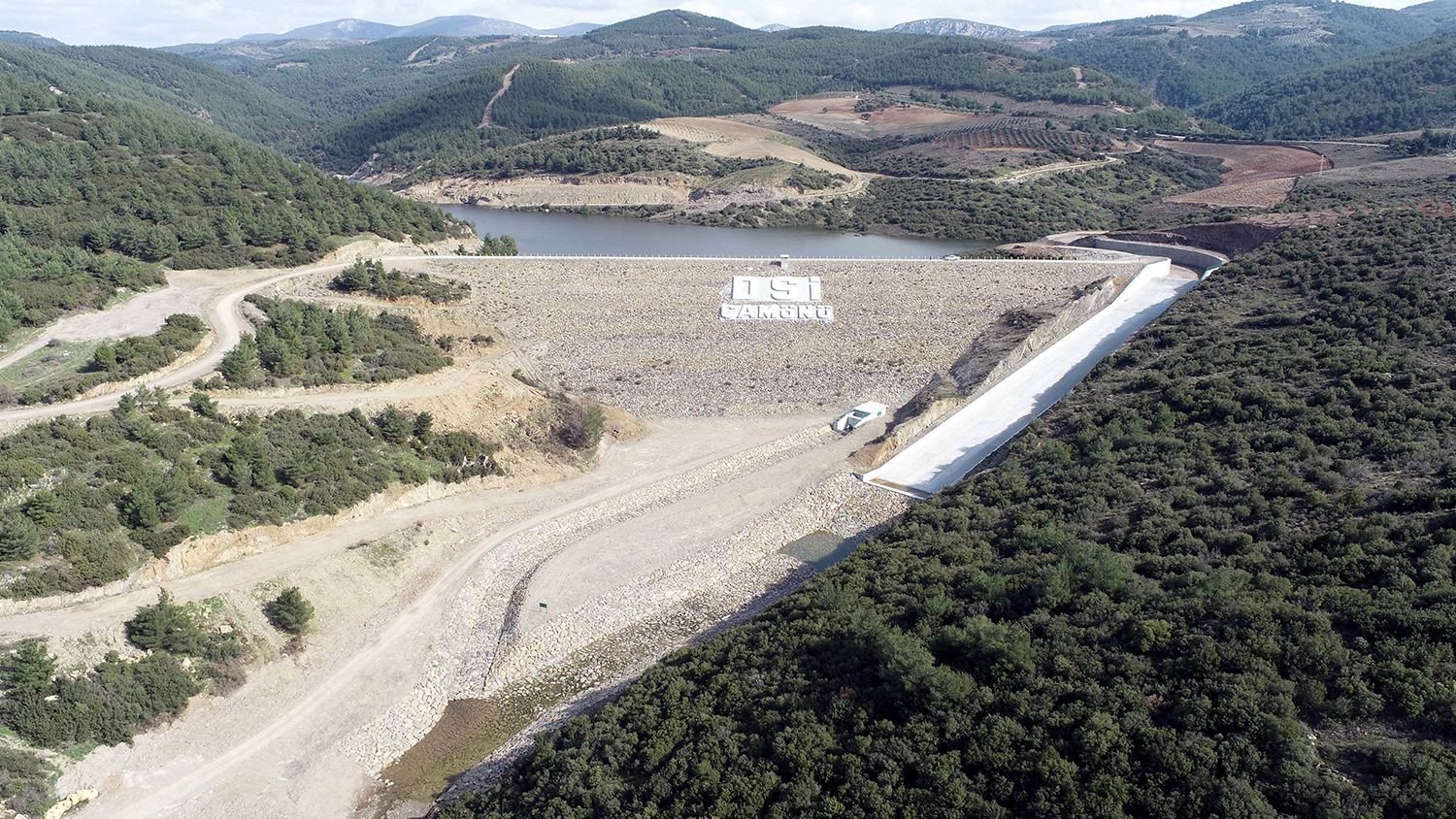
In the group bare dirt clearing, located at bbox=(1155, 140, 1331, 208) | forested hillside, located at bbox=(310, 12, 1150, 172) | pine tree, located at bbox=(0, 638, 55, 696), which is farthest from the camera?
forested hillside, located at bbox=(310, 12, 1150, 172)

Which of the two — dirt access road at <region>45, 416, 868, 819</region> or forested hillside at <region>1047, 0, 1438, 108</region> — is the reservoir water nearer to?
dirt access road at <region>45, 416, 868, 819</region>

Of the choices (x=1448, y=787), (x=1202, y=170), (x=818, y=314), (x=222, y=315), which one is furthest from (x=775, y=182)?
(x=1448, y=787)

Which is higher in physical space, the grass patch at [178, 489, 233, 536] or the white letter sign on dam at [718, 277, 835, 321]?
the white letter sign on dam at [718, 277, 835, 321]

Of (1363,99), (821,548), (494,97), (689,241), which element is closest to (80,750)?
(821,548)

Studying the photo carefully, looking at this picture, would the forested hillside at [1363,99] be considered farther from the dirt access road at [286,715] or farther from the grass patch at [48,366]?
the grass patch at [48,366]

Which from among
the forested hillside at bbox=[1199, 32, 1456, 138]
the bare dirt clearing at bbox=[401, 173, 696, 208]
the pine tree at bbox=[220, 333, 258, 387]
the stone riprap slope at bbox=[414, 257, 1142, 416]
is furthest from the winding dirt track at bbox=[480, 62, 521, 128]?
the forested hillside at bbox=[1199, 32, 1456, 138]

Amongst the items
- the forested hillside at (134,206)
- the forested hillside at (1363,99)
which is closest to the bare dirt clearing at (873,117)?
the forested hillside at (1363,99)
